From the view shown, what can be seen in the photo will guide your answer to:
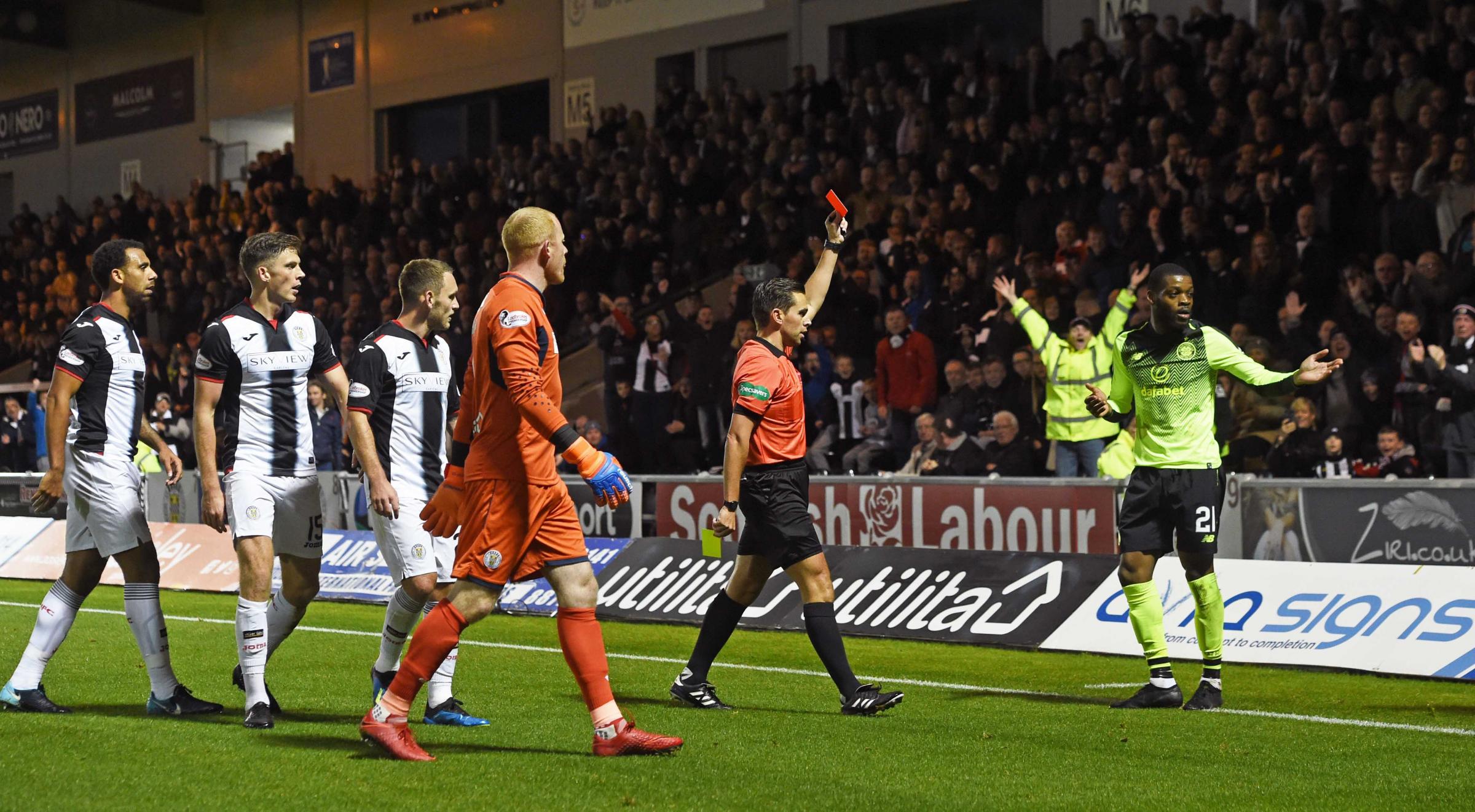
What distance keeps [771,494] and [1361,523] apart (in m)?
5.39

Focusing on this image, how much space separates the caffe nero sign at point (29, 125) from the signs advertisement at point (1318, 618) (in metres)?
37.6

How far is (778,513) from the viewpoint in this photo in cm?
779

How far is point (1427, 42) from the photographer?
15.3 m

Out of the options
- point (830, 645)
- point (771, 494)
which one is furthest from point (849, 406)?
point (830, 645)

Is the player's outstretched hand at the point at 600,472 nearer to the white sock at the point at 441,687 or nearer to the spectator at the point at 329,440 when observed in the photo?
the white sock at the point at 441,687

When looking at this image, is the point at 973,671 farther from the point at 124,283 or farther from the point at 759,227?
the point at 759,227

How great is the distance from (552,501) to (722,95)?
18618mm

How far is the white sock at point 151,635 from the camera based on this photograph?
7.43 metres

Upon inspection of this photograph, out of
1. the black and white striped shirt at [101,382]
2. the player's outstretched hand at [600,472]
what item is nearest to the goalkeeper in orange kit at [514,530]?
the player's outstretched hand at [600,472]

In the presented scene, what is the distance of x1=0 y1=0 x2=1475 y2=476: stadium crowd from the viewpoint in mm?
13875

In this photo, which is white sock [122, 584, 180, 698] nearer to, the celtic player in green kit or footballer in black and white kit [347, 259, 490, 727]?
footballer in black and white kit [347, 259, 490, 727]

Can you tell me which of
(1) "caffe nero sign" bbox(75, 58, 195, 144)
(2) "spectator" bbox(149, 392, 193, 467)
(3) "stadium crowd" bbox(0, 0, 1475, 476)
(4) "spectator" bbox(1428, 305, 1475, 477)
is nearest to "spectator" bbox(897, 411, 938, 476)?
(3) "stadium crowd" bbox(0, 0, 1475, 476)

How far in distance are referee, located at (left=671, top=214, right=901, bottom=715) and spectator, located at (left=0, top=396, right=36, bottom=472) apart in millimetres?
21746

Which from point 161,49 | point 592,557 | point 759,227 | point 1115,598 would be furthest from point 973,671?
point 161,49
